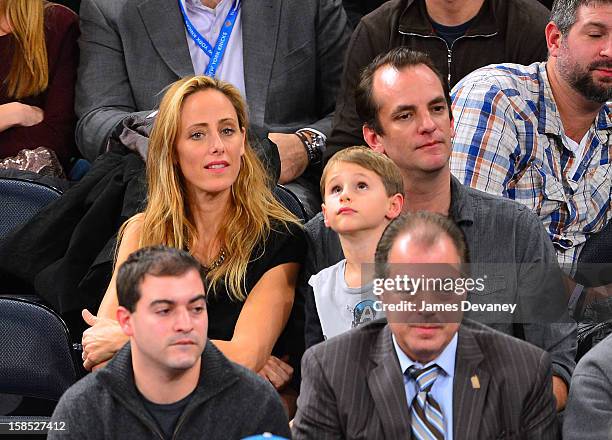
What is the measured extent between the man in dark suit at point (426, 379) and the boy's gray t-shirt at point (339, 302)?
0.30 meters

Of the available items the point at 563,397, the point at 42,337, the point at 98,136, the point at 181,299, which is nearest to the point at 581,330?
the point at 563,397

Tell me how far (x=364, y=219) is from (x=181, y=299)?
57cm

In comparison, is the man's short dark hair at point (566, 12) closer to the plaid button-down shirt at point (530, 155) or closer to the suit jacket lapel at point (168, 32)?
the plaid button-down shirt at point (530, 155)

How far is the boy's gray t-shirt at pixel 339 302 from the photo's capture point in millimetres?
2740

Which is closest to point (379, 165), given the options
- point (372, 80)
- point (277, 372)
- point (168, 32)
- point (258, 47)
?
point (372, 80)

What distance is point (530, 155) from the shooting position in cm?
321

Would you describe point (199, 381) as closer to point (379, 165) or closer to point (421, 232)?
point (421, 232)

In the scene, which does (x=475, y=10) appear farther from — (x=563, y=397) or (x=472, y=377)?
(x=472, y=377)

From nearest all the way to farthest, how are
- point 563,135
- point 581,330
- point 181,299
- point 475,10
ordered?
point 181,299
point 581,330
point 563,135
point 475,10

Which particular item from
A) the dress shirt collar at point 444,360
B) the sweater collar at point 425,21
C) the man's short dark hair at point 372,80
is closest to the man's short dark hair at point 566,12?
the sweater collar at point 425,21

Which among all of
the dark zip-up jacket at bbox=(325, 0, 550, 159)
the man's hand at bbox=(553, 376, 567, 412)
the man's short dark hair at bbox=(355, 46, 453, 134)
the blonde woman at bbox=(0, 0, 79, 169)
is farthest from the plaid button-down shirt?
the blonde woman at bbox=(0, 0, 79, 169)

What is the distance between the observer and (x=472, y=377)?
2.36 metres

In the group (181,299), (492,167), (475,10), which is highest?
(475,10)

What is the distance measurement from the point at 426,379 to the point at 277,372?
2.16ft
